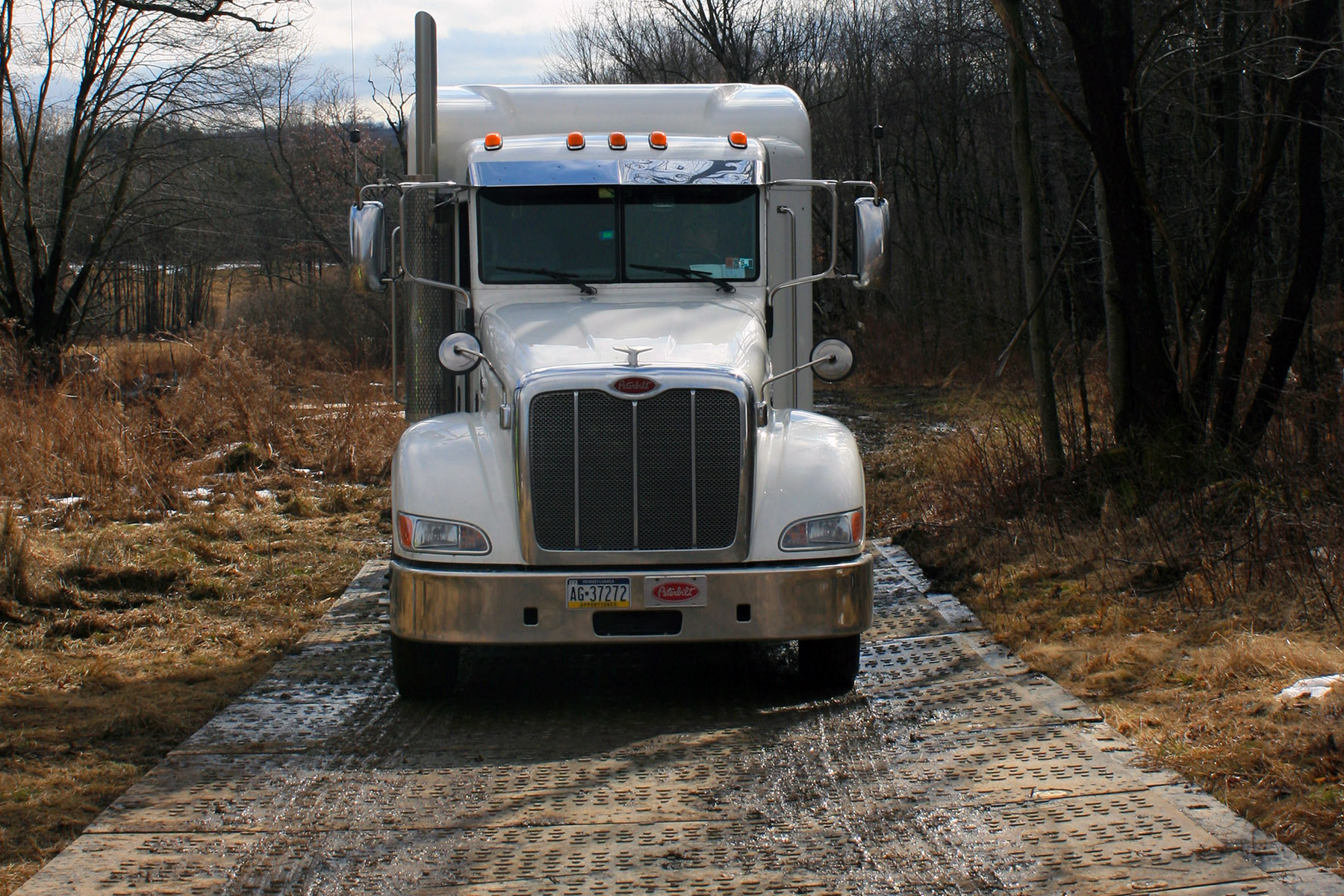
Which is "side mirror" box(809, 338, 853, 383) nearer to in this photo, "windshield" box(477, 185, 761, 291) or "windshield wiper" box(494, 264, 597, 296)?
"windshield" box(477, 185, 761, 291)

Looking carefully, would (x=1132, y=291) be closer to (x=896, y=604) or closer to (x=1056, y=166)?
(x=896, y=604)

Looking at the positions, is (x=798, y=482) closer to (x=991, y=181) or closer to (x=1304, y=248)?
(x=1304, y=248)

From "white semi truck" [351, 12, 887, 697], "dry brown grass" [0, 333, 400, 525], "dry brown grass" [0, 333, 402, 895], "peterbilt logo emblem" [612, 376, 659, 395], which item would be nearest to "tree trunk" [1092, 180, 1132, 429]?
"white semi truck" [351, 12, 887, 697]

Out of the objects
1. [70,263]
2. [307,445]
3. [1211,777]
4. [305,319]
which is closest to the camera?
[1211,777]

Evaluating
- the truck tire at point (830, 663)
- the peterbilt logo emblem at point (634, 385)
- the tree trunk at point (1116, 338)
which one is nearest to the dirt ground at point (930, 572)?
the tree trunk at point (1116, 338)

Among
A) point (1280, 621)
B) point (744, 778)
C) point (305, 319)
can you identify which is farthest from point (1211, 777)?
point (305, 319)

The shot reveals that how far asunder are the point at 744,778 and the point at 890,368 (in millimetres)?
24618

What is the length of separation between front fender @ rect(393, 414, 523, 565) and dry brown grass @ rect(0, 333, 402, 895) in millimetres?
1386

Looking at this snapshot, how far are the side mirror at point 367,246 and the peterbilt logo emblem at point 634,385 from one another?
1917mm

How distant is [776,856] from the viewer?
4.21 meters

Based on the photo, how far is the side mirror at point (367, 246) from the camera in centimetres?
710

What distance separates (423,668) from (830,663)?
1.88 meters

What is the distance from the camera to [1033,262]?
431 inches

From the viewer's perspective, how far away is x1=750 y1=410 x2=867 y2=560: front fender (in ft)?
19.5
